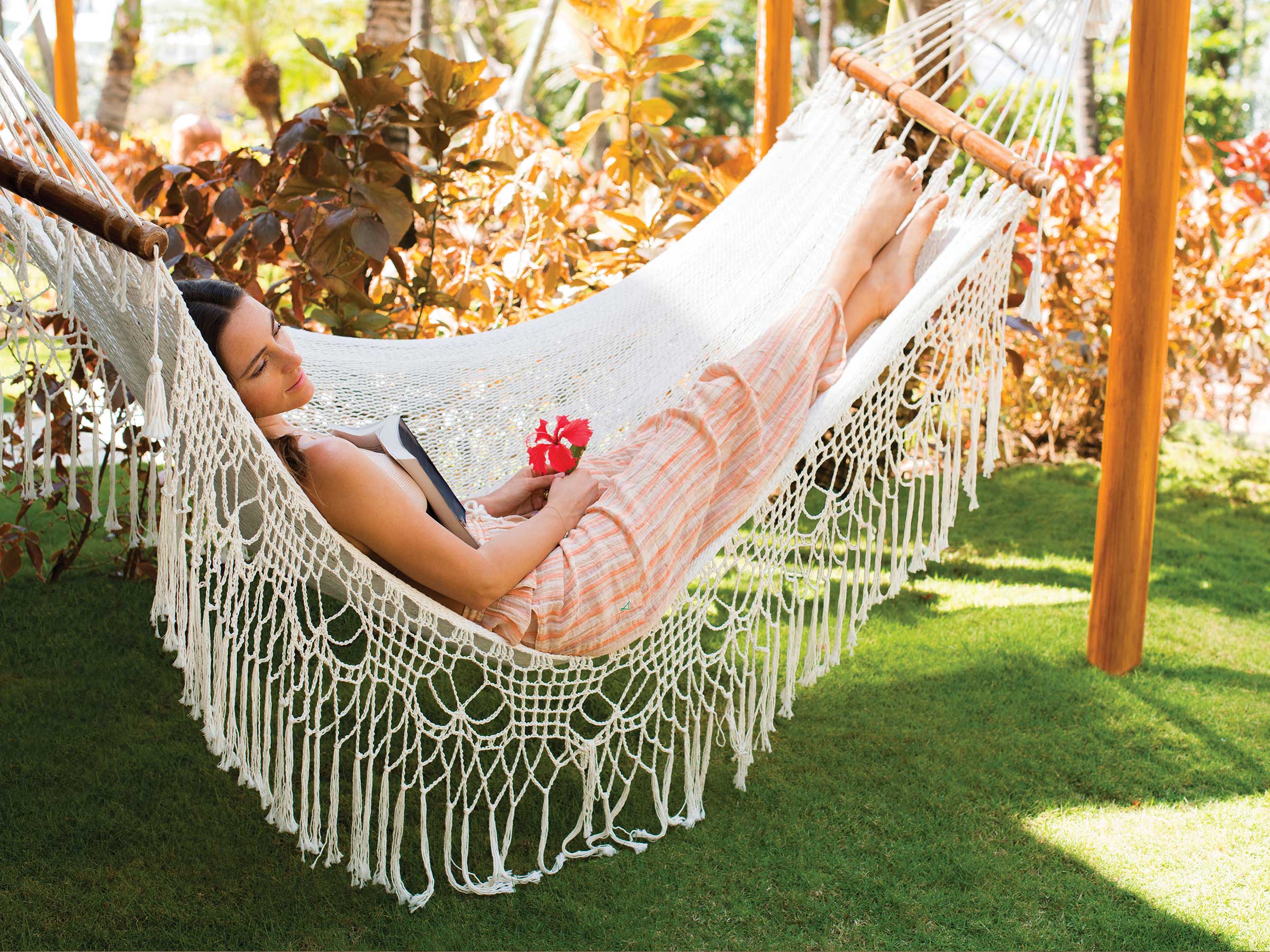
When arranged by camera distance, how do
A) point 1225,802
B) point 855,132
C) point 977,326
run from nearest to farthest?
point 1225,802, point 977,326, point 855,132

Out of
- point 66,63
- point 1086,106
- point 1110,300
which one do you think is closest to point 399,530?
point 66,63

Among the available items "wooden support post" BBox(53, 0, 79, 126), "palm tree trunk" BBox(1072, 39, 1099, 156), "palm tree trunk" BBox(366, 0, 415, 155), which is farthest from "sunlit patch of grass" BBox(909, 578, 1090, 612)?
"palm tree trunk" BBox(1072, 39, 1099, 156)

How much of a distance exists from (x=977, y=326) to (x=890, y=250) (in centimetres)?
21

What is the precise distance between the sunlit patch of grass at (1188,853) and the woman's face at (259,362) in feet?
4.22

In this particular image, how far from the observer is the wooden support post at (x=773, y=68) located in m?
2.65

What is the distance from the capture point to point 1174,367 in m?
3.45

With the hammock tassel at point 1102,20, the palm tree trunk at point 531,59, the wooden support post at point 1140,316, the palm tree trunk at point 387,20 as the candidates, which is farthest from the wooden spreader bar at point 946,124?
the palm tree trunk at point 531,59

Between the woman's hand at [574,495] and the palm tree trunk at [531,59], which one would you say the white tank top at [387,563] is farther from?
the palm tree trunk at [531,59]

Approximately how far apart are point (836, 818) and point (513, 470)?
83cm

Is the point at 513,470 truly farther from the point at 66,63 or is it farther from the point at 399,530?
the point at 66,63

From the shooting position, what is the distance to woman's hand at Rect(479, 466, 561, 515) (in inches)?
72.8

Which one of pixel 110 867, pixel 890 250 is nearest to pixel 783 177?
pixel 890 250

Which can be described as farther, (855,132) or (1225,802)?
(855,132)

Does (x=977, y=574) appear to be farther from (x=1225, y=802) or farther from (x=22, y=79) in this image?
(x=22, y=79)
